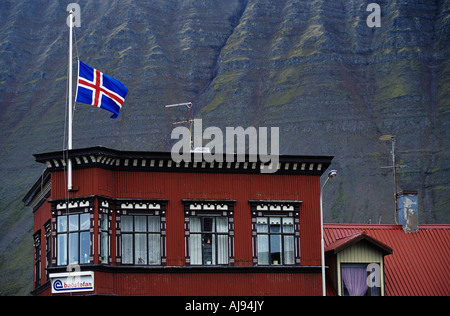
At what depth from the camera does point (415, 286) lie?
50.8m

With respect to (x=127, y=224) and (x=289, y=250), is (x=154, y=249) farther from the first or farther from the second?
(x=289, y=250)

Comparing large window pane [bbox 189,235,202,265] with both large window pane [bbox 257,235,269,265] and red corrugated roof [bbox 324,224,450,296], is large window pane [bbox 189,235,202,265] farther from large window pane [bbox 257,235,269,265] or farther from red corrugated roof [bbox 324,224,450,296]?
red corrugated roof [bbox 324,224,450,296]

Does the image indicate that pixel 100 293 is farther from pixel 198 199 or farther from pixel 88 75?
pixel 88 75

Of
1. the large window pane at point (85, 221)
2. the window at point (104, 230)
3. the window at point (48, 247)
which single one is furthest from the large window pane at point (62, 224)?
the window at point (104, 230)

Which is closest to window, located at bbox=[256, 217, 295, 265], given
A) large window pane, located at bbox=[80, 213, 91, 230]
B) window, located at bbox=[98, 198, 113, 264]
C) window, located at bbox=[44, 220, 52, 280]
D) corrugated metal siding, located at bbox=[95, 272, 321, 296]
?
corrugated metal siding, located at bbox=[95, 272, 321, 296]

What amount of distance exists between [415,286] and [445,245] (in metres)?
4.10

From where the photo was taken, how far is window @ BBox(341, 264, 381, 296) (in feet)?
160

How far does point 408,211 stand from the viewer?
55.0 m

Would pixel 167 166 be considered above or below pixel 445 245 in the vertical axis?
above

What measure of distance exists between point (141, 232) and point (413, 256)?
53.6ft

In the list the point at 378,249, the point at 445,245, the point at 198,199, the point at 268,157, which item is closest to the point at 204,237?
the point at 198,199

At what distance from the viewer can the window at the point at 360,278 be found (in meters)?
48.7

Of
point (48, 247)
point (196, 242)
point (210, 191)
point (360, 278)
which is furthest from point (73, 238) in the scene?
point (360, 278)
